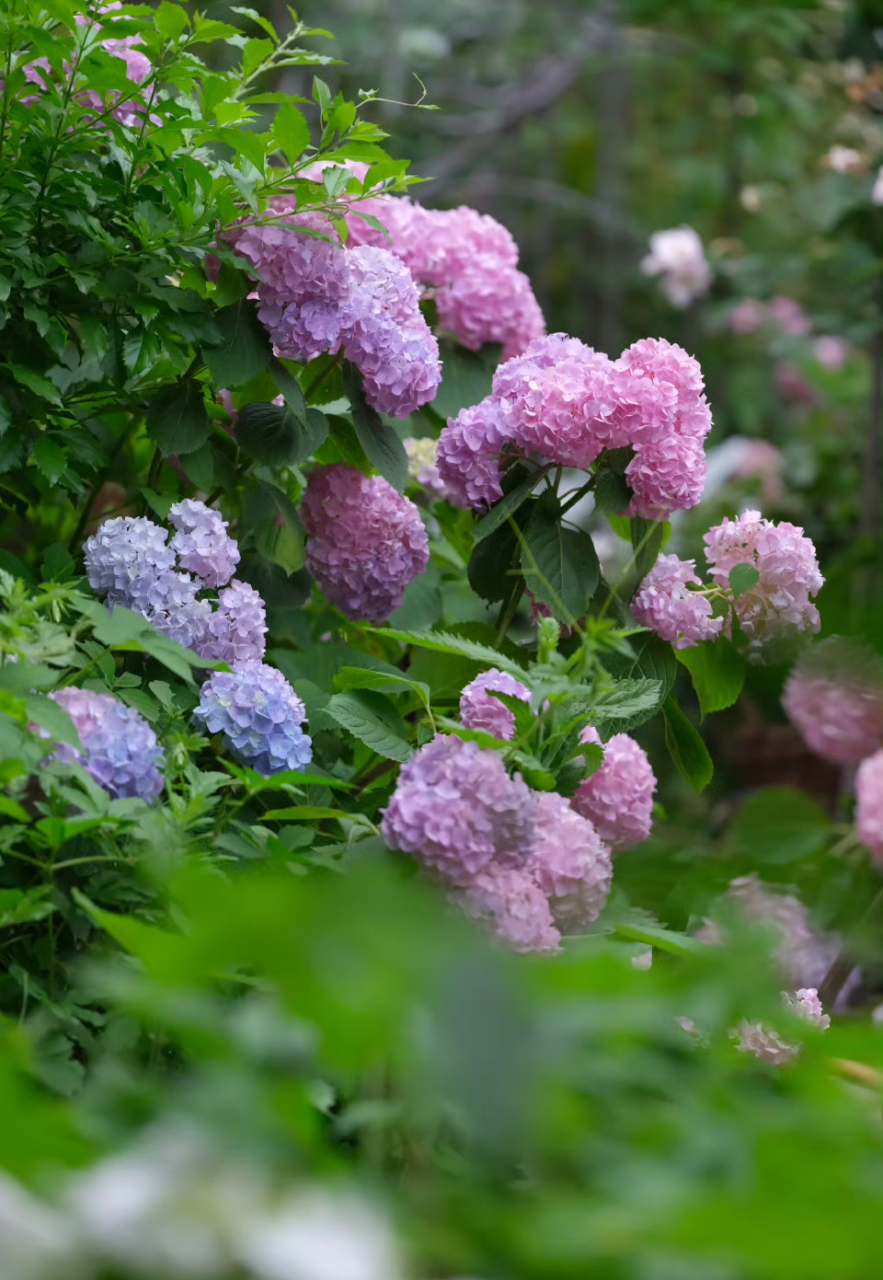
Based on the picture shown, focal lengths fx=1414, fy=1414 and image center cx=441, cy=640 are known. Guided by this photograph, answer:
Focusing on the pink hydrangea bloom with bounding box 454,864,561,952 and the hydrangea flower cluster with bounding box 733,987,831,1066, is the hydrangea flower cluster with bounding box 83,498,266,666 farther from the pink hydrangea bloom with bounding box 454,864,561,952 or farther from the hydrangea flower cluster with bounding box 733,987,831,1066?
the hydrangea flower cluster with bounding box 733,987,831,1066

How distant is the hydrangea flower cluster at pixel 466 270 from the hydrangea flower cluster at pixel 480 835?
0.70 metres

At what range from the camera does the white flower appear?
432 mm

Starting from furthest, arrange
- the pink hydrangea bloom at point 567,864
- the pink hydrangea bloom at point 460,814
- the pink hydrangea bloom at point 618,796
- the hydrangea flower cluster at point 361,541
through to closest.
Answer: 1. the hydrangea flower cluster at point 361,541
2. the pink hydrangea bloom at point 618,796
3. the pink hydrangea bloom at point 567,864
4. the pink hydrangea bloom at point 460,814

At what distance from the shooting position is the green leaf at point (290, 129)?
3.61 feet

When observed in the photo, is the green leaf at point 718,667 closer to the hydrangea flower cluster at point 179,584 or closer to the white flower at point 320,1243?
the hydrangea flower cluster at point 179,584

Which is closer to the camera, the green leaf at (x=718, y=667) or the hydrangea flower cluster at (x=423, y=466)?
the green leaf at (x=718, y=667)

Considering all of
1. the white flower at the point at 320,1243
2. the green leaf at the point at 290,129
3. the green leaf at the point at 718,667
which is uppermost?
the green leaf at the point at 290,129

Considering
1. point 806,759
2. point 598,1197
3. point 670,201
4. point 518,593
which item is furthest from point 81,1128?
point 670,201

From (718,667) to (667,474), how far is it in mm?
181

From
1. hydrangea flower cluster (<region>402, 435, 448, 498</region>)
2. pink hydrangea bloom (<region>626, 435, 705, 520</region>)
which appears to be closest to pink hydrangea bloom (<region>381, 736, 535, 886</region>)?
pink hydrangea bloom (<region>626, 435, 705, 520</region>)

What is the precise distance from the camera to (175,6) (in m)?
1.08

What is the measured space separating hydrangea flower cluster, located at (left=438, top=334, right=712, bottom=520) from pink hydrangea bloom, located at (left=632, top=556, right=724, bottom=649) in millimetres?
60

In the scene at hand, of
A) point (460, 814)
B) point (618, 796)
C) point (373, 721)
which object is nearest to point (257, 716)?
point (373, 721)

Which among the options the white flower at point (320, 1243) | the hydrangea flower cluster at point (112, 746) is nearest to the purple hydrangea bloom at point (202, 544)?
the hydrangea flower cluster at point (112, 746)
